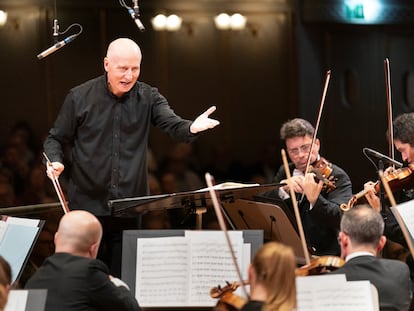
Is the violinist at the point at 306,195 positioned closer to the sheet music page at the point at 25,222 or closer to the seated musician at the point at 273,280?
the sheet music page at the point at 25,222

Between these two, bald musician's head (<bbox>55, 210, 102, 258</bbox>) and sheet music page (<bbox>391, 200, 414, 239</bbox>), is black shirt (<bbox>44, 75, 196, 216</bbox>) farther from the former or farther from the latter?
sheet music page (<bbox>391, 200, 414, 239</bbox>)

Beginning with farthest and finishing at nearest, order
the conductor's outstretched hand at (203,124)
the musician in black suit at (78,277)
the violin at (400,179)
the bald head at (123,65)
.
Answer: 1. the violin at (400,179)
2. the bald head at (123,65)
3. the conductor's outstretched hand at (203,124)
4. the musician in black suit at (78,277)

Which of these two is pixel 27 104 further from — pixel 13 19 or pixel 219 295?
pixel 219 295

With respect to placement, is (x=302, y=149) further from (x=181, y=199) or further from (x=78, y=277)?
(x=78, y=277)

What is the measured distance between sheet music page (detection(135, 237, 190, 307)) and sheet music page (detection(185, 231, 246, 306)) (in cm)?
3

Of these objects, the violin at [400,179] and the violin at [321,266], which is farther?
the violin at [400,179]

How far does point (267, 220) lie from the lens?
17.1 ft

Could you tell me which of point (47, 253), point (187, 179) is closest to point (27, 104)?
point (187, 179)

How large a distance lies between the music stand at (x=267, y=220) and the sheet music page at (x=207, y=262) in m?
0.47

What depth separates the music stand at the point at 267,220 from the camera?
511 centimetres

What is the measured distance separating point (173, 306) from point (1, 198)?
3.16 m

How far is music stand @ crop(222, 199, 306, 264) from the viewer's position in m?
5.11

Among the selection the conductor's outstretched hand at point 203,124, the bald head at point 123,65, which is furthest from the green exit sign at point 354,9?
the conductor's outstretched hand at point 203,124

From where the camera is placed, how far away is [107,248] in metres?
5.32
